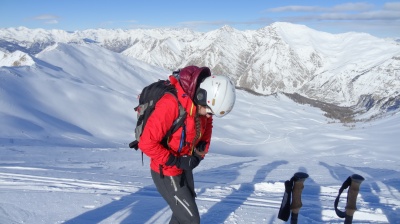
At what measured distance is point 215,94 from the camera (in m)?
4.43

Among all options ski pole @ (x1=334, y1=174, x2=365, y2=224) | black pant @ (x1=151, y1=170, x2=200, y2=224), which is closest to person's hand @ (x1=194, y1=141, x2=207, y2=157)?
black pant @ (x1=151, y1=170, x2=200, y2=224)

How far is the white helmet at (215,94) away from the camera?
4.41 meters

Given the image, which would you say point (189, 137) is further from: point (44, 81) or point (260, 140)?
point (260, 140)

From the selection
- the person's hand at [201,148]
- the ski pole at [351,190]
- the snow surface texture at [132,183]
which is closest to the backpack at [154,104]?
the person's hand at [201,148]

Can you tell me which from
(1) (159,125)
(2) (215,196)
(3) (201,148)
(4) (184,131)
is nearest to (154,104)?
(1) (159,125)

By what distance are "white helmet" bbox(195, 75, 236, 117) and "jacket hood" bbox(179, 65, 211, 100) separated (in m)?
0.07

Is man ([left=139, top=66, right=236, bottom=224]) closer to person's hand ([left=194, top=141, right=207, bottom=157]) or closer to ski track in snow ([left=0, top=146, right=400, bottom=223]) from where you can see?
person's hand ([left=194, top=141, right=207, bottom=157])

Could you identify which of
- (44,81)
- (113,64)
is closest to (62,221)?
(44,81)

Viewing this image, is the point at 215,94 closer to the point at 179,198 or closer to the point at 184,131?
the point at 184,131

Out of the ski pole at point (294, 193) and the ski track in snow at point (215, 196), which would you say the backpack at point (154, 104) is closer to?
the ski pole at point (294, 193)

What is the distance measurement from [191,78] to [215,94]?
34cm

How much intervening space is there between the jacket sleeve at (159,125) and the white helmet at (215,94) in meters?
A: 0.33

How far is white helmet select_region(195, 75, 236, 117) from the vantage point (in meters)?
4.41

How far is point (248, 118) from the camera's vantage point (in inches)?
2442
